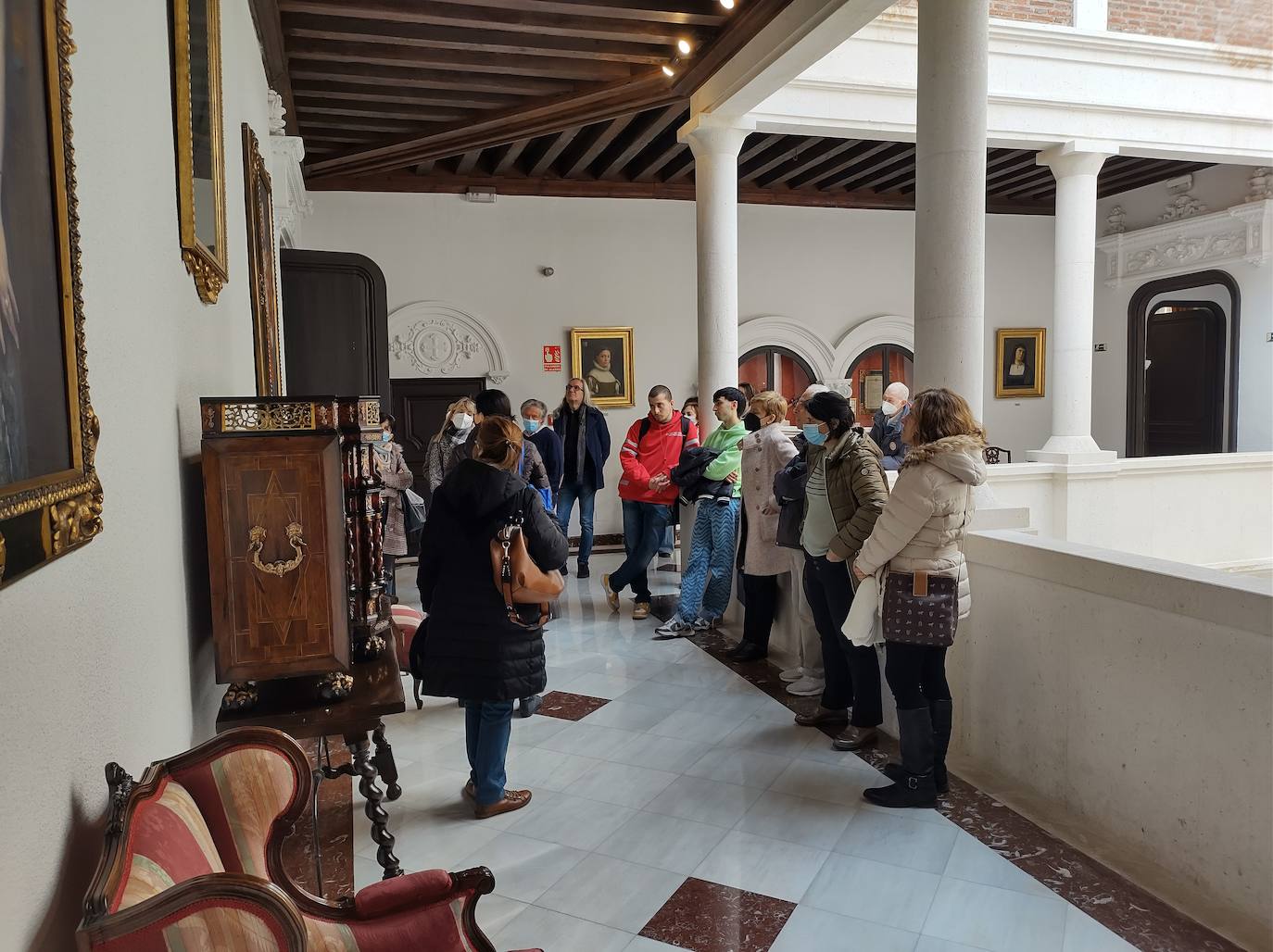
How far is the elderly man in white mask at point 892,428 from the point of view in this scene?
662 cm

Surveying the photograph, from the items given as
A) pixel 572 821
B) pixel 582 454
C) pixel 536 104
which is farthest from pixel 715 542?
pixel 536 104

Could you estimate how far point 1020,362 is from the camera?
12812 millimetres

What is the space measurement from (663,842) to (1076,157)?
27.6 feet

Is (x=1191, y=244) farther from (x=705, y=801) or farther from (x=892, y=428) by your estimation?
(x=705, y=801)

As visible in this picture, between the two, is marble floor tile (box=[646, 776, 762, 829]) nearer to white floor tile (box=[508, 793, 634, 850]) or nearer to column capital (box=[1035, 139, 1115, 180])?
white floor tile (box=[508, 793, 634, 850])

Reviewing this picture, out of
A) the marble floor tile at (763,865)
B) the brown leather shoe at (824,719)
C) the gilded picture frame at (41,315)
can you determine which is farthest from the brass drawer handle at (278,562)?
the brown leather shoe at (824,719)

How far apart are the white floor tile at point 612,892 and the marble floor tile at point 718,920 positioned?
0.15 ft

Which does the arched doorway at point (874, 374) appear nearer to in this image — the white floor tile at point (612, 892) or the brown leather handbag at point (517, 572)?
the brown leather handbag at point (517, 572)

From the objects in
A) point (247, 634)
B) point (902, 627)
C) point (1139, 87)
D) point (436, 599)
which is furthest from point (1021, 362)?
point (247, 634)

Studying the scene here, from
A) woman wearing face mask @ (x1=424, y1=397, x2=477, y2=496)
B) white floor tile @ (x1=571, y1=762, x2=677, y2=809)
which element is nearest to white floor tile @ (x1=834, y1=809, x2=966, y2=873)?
white floor tile @ (x1=571, y1=762, x2=677, y2=809)

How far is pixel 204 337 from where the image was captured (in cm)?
294

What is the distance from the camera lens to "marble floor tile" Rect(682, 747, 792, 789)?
3.79m

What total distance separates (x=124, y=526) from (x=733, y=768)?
112 inches

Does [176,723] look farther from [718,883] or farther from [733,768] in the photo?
[733,768]
